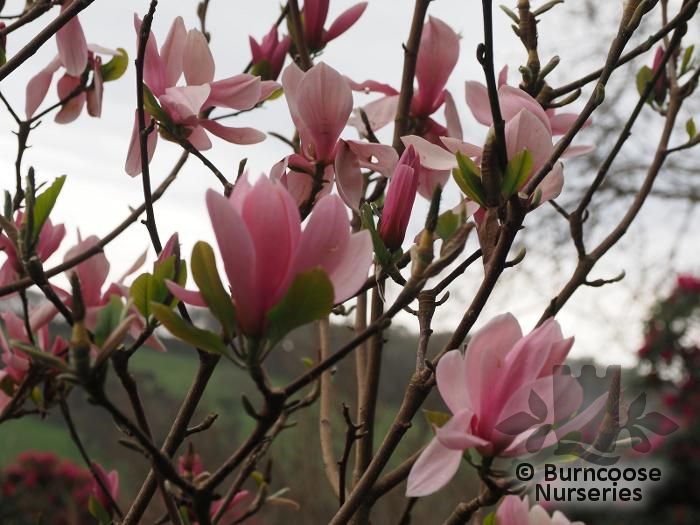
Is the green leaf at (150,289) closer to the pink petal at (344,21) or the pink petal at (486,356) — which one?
the pink petal at (486,356)

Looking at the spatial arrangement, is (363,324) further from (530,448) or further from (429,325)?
(530,448)

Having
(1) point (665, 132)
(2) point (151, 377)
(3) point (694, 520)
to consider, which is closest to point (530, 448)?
(1) point (665, 132)

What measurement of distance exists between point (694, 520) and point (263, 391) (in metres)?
3.63

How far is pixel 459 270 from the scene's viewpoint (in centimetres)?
59

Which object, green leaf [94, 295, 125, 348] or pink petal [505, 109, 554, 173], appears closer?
green leaf [94, 295, 125, 348]

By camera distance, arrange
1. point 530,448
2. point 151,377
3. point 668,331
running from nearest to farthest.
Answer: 1. point 530,448
2. point 668,331
3. point 151,377

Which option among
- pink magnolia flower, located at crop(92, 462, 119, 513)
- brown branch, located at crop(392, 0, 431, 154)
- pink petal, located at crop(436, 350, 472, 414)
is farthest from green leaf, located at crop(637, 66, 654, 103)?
pink magnolia flower, located at crop(92, 462, 119, 513)

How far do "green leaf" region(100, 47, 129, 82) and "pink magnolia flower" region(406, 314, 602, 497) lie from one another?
57 centimetres

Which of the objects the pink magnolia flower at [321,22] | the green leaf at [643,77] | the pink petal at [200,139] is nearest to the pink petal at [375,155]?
the pink petal at [200,139]

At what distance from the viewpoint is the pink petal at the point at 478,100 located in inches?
26.7

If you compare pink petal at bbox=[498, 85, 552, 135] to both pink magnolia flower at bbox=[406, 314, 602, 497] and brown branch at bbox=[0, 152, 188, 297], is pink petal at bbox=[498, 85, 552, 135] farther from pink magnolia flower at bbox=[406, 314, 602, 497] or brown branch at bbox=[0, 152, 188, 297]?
brown branch at bbox=[0, 152, 188, 297]

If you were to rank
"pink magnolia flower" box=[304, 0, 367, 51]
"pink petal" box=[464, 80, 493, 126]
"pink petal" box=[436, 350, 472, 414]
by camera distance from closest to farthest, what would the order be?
"pink petal" box=[436, 350, 472, 414] → "pink petal" box=[464, 80, 493, 126] → "pink magnolia flower" box=[304, 0, 367, 51]

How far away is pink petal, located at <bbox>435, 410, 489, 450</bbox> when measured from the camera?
44cm

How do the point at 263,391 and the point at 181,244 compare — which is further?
the point at 181,244
